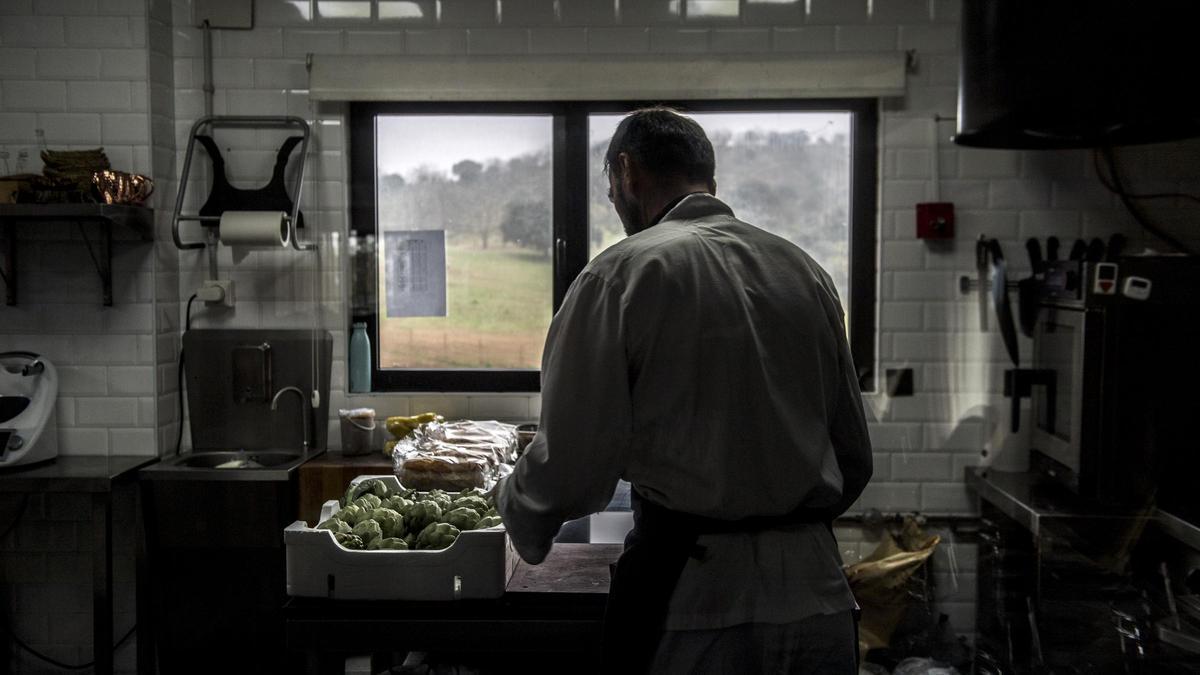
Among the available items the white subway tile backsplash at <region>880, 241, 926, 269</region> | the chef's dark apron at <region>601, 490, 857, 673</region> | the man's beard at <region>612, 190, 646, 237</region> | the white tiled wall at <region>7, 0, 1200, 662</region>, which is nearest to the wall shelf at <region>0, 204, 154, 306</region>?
the white tiled wall at <region>7, 0, 1200, 662</region>

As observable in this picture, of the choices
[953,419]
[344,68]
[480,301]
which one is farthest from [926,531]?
[344,68]

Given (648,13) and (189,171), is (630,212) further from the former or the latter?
(189,171)

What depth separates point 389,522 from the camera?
7.07 ft

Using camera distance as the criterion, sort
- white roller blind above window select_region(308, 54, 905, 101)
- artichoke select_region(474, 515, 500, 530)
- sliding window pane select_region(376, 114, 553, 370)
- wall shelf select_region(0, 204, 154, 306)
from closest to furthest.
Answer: artichoke select_region(474, 515, 500, 530), wall shelf select_region(0, 204, 154, 306), white roller blind above window select_region(308, 54, 905, 101), sliding window pane select_region(376, 114, 553, 370)

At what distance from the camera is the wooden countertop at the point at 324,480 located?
3543 millimetres

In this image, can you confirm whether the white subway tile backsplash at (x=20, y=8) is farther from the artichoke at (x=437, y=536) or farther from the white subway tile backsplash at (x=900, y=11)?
the white subway tile backsplash at (x=900, y=11)

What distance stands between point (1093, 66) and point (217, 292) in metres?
2.98

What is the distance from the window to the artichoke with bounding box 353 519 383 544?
6.24 ft

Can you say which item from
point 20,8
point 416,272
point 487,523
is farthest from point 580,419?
point 20,8

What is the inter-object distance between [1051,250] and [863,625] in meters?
1.50

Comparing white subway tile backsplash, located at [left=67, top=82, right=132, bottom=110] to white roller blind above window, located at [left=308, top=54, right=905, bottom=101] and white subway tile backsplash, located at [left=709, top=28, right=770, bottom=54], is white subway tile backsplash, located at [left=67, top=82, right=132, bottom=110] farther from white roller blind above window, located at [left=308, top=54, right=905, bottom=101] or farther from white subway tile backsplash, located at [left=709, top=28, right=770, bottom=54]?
white subway tile backsplash, located at [left=709, top=28, right=770, bottom=54]

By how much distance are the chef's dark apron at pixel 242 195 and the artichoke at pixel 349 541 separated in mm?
2033

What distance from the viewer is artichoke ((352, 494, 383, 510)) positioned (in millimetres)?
2266

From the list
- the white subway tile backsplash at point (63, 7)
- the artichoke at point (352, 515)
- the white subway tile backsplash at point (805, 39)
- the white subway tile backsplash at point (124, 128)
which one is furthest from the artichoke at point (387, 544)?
the white subway tile backsplash at point (63, 7)
